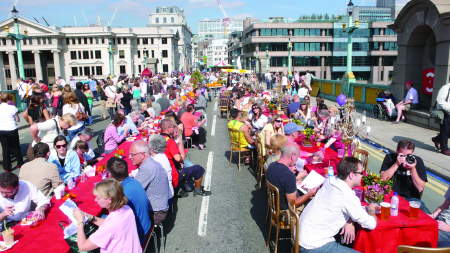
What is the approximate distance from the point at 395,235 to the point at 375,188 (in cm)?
70

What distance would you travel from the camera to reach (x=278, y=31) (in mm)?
80000

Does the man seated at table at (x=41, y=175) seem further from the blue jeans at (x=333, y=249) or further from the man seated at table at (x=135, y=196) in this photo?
the blue jeans at (x=333, y=249)

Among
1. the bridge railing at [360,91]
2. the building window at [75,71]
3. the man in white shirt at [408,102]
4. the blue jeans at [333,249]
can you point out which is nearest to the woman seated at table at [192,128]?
the blue jeans at [333,249]

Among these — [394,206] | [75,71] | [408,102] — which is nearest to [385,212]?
[394,206]

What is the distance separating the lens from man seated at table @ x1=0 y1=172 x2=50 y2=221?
431 centimetres

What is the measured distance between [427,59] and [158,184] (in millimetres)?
15140

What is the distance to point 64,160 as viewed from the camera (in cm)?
647

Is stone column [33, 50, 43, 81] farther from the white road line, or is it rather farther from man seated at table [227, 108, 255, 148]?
man seated at table [227, 108, 255, 148]

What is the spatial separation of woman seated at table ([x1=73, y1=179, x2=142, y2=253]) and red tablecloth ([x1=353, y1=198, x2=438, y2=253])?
8.75 feet

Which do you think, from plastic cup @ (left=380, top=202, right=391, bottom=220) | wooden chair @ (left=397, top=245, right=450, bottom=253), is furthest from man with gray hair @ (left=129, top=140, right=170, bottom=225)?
wooden chair @ (left=397, top=245, right=450, bottom=253)

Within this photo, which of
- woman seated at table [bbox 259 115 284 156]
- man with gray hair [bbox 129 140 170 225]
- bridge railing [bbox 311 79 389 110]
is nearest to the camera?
man with gray hair [bbox 129 140 170 225]

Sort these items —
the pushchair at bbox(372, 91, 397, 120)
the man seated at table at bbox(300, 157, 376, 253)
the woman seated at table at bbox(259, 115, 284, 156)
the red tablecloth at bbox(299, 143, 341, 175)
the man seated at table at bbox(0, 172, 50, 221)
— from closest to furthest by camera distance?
the man seated at table at bbox(300, 157, 376, 253), the man seated at table at bbox(0, 172, 50, 221), the red tablecloth at bbox(299, 143, 341, 175), the woman seated at table at bbox(259, 115, 284, 156), the pushchair at bbox(372, 91, 397, 120)

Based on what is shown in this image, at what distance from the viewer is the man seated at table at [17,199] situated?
14.1ft

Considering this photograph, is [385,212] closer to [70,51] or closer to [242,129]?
[242,129]
